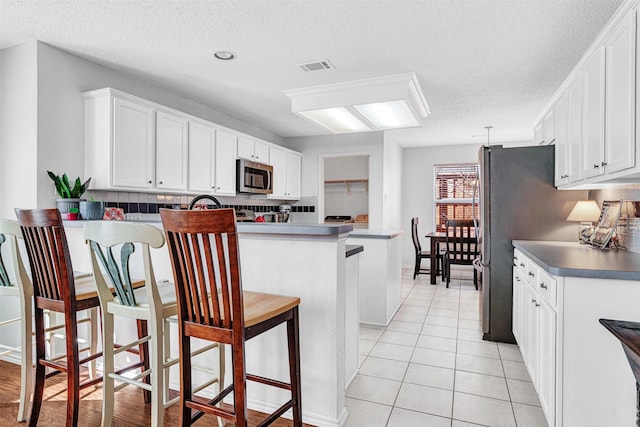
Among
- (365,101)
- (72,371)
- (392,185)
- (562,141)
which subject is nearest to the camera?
(72,371)

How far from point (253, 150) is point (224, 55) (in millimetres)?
1933

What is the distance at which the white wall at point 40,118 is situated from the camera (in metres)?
2.66

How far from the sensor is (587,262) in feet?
5.97

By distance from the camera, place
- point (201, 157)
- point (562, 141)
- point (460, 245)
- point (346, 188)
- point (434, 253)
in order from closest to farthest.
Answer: point (562, 141) < point (201, 157) < point (460, 245) < point (434, 253) < point (346, 188)

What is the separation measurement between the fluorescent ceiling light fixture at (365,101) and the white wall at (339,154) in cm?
152

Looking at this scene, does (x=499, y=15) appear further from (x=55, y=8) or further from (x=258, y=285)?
(x=55, y=8)

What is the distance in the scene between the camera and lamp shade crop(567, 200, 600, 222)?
9.27ft

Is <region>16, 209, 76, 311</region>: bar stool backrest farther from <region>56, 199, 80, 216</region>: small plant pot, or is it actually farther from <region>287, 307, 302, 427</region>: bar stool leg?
<region>287, 307, 302, 427</region>: bar stool leg

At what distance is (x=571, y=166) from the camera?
264 cm

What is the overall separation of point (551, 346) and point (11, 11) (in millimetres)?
3589

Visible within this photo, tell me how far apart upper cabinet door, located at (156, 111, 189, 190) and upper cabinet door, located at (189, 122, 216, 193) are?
0.28ft

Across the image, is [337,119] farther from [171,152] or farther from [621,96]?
[621,96]

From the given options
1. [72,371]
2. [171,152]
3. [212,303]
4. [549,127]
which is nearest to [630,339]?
[212,303]

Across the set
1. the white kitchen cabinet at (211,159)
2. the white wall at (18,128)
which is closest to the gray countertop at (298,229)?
the white wall at (18,128)
